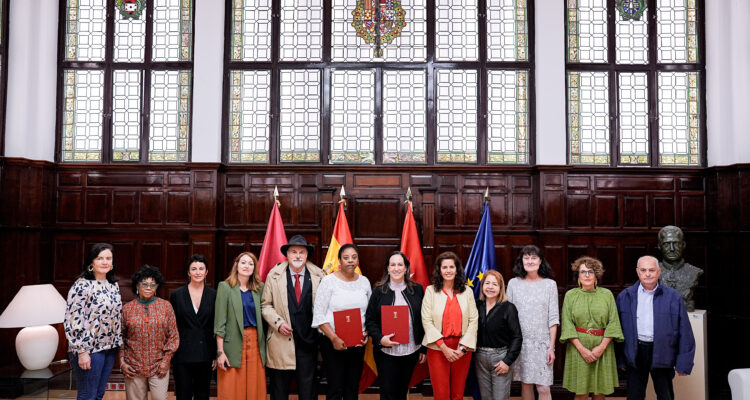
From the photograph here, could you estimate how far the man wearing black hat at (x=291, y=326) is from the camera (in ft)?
15.2

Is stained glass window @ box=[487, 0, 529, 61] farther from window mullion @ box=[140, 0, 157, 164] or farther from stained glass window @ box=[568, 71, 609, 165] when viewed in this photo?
window mullion @ box=[140, 0, 157, 164]

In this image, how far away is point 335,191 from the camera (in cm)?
661

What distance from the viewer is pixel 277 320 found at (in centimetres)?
459

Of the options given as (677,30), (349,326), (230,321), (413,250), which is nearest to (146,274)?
(230,321)

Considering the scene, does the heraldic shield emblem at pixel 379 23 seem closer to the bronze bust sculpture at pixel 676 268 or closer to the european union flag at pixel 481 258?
the european union flag at pixel 481 258

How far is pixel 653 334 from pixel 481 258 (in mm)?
1756

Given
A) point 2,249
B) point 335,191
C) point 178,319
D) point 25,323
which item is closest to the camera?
point 178,319

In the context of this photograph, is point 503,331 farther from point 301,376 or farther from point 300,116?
point 300,116

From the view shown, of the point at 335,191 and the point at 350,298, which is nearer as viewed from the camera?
the point at 350,298

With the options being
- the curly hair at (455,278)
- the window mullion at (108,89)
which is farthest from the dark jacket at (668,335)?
the window mullion at (108,89)

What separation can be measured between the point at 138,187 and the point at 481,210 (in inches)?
152

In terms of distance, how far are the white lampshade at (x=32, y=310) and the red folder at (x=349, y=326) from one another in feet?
8.63

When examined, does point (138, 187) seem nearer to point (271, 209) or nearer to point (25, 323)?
point (271, 209)

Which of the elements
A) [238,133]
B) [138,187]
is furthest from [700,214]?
[138,187]
